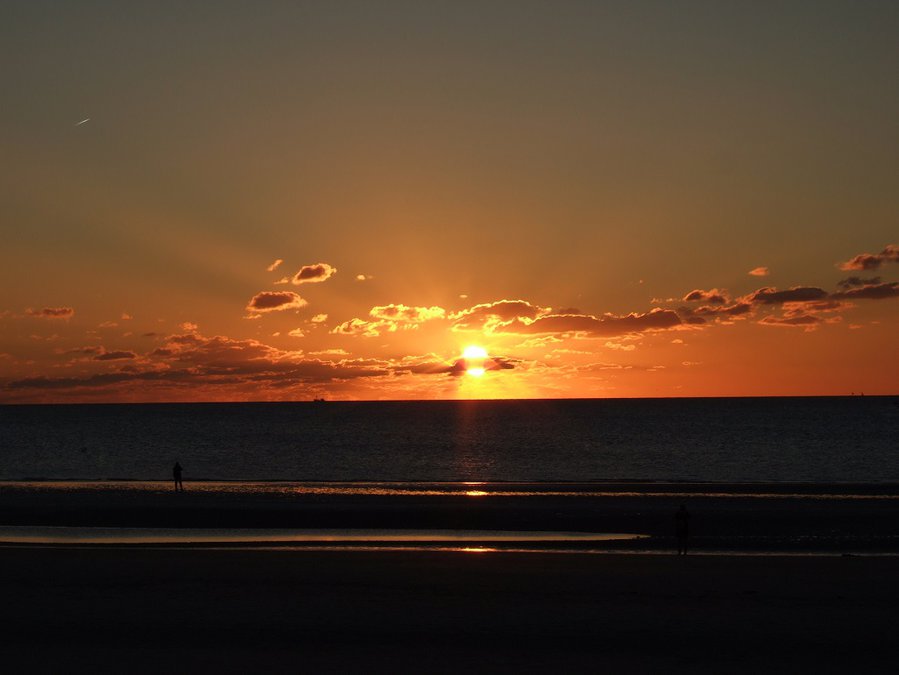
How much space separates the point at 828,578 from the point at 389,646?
1468 cm

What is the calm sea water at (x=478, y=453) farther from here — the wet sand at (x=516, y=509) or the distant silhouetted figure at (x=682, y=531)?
the distant silhouetted figure at (x=682, y=531)

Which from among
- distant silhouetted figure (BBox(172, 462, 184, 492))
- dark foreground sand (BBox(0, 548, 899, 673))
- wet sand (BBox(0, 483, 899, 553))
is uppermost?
distant silhouetted figure (BBox(172, 462, 184, 492))

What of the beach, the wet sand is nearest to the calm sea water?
the wet sand

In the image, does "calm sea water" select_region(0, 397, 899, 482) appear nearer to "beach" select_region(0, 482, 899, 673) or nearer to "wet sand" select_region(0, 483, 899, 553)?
"wet sand" select_region(0, 483, 899, 553)

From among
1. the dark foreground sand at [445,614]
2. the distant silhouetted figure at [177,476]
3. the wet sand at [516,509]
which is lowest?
the dark foreground sand at [445,614]

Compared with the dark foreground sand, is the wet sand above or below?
above

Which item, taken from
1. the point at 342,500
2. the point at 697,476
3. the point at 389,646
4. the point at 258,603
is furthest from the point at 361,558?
the point at 697,476

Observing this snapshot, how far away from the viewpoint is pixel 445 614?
22.7 metres

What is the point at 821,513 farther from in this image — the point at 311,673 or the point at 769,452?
the point at 769,452

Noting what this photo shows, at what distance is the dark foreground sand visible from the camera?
1877 centimetres

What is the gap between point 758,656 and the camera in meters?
19.1

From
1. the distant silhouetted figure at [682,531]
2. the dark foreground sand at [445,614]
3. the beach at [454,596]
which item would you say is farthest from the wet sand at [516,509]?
the dark foreground sand at [445,614]

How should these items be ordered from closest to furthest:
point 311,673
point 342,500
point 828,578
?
point 311,673
point 828,578
point 342,500

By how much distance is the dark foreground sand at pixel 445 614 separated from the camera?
61.6 feet
